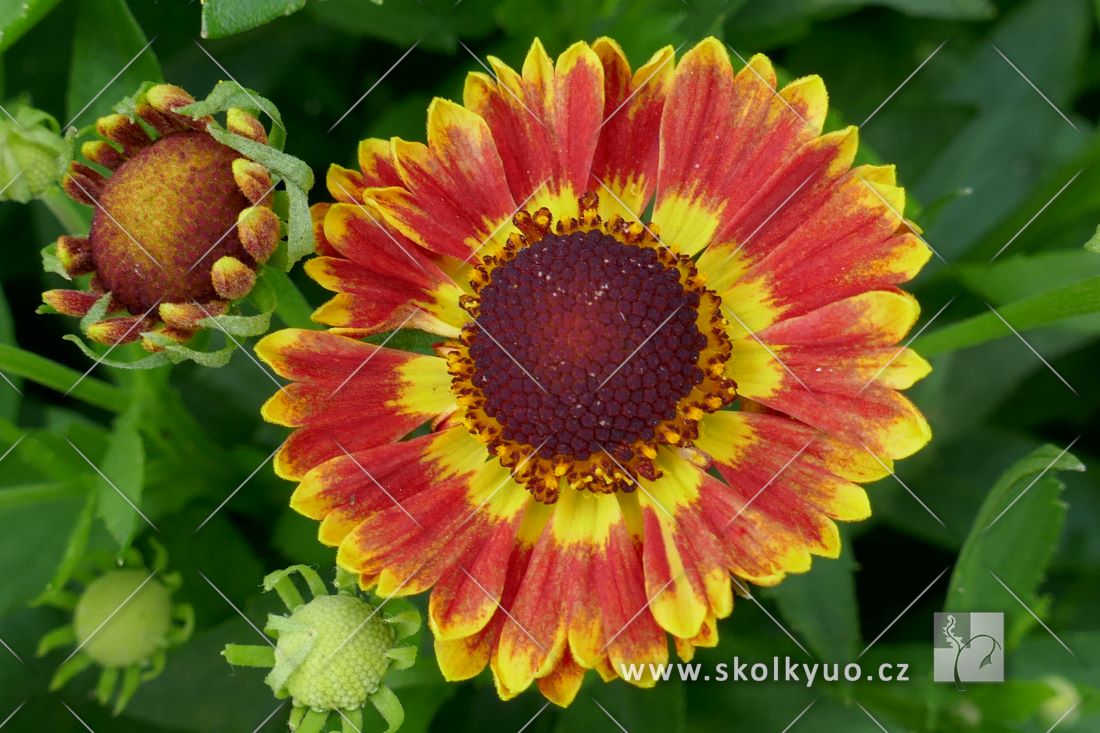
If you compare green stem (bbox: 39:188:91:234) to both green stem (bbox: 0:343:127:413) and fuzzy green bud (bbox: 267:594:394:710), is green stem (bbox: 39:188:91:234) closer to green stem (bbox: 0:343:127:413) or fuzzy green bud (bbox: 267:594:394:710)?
green stem (bbox: 0:343:127:413)

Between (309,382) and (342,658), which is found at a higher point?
(309,382)

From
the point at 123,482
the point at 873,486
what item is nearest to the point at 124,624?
the point at 123,482

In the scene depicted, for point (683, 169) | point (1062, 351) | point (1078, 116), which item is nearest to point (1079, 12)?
point (1078, 116)

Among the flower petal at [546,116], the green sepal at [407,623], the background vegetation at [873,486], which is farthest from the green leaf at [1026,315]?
the green sepal at [407,623]

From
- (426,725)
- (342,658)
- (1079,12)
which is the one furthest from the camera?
(1079,12)

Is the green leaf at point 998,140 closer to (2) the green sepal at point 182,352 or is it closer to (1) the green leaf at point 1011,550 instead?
(1) the green leaf at point 1011,550

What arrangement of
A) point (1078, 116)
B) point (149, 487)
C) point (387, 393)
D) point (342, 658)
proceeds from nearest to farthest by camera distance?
point (342, 658) → point (387, 393) → point (149, 487) → point (1078, 116)

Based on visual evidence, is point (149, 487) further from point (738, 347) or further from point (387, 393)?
point (738, 347)
